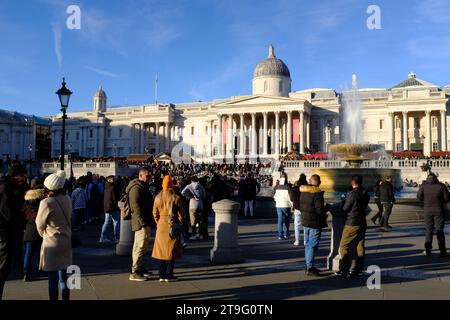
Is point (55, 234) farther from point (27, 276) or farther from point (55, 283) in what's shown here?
point (27, 276)

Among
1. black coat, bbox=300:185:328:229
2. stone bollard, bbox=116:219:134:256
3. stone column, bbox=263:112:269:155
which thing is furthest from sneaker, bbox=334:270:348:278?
stone column, bbox=263:112:269:155

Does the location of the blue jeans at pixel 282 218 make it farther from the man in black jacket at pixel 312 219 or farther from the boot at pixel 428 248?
the man in black jacket at pixel 312 219

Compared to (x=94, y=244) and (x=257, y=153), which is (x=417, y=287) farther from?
(x=257, y=153)

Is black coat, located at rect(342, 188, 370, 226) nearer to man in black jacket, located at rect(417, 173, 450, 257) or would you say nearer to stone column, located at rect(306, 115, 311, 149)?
man in black jacket, located at rect(417, 173, 450, 257)

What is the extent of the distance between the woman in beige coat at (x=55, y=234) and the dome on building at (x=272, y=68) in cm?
8062

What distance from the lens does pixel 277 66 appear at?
85188 millimetres

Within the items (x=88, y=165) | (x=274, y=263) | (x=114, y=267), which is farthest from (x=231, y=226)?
(x=88, y=165)

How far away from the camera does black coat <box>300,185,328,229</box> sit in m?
8.82

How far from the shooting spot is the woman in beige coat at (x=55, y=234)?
615cm

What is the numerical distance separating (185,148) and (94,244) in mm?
77620

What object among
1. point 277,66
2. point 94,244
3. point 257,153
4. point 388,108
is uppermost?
point 277,66

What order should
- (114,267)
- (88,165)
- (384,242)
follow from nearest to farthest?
(114,267) → (384,242) → (88,165)

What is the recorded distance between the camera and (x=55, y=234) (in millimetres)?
6203

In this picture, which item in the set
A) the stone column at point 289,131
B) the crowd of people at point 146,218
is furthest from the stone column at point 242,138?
the crowd of people at point 146,218
